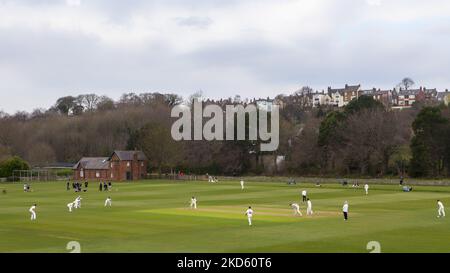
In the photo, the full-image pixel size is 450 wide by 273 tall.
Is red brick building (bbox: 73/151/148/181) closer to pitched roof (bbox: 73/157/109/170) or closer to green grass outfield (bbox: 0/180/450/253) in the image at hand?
pitched roof (bbox: 73/157/109/170)

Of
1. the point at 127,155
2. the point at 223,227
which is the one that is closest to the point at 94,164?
the point at 127,155

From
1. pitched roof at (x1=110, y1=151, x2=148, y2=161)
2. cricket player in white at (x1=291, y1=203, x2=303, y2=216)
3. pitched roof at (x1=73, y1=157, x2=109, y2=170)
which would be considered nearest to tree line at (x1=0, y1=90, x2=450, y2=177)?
pitched roof at (x1=110, y1=151, x2=148, y2=161)

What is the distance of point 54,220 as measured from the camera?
138 ft

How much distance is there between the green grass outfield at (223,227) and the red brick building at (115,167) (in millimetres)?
53709

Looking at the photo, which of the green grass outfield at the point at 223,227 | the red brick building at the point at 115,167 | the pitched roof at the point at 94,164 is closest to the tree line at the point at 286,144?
the red brick building at the point at 115,167

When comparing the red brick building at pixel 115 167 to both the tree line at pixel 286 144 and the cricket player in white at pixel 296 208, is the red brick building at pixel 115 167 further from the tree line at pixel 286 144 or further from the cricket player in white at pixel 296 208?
the cricket player in white at pixel 296 208

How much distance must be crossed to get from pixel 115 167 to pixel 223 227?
79826 millimetres

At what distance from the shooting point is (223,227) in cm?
3700

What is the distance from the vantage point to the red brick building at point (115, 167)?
114 m

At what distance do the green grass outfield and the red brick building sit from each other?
53.7 metres

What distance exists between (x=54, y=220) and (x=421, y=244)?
24.5 m

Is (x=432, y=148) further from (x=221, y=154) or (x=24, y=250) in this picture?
(x=24, y=250)

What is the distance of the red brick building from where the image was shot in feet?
375

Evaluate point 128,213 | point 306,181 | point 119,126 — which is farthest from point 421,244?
point 119,126
